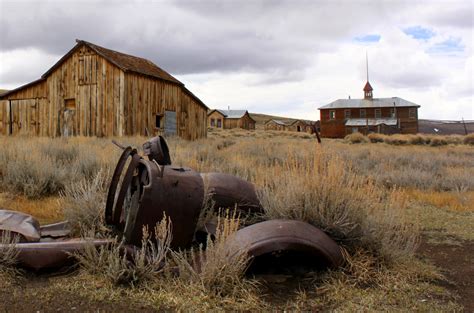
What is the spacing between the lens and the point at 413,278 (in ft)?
11.7

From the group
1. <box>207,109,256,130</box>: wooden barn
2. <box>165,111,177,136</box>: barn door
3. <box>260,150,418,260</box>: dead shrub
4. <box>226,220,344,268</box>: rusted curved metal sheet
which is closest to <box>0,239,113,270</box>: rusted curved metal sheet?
<box>226,220,344,268</box>: rusted curved metal sheet

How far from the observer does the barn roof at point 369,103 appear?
5466 centimetres

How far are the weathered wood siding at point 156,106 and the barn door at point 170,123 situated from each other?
0.23 metres

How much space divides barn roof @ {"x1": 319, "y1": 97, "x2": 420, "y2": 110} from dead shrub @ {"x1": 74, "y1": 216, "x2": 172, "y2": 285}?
183 ft

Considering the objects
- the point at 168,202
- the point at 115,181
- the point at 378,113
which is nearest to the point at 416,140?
the point at 378,113

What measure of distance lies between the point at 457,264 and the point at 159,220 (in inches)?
121

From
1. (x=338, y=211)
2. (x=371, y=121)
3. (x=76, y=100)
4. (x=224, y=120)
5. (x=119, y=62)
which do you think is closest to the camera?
(x=338, y=211)

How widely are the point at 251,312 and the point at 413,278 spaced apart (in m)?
1.59

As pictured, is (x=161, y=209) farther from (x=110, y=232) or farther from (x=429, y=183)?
(x=429, y=183)

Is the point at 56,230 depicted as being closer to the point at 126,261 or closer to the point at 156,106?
the point at 126,261

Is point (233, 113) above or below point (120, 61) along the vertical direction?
above

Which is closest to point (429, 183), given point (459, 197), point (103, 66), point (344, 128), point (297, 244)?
A: point (459, 197)

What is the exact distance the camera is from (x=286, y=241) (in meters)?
3.23

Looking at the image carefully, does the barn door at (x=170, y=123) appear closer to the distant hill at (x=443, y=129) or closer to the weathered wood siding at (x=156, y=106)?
the weathered wood siding at (x=156, y=106)
